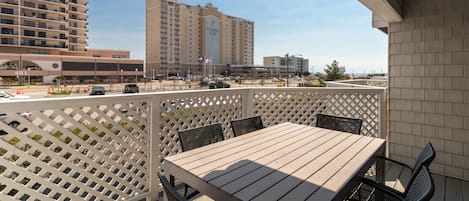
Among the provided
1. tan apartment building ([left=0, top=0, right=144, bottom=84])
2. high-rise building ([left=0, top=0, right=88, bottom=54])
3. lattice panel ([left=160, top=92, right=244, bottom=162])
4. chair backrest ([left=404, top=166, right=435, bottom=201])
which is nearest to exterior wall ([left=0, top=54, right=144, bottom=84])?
tan apartment building ([left=0, top=0, right=144, bottom=84])

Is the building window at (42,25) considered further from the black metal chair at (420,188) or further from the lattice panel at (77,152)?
the black metal chair at (420,188)

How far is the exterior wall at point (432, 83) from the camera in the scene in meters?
2.99

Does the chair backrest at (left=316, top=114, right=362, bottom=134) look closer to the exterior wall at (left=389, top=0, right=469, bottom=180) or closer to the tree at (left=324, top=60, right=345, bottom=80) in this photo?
the exterior wall at (left=389, top=0, right=469, bottom=180)

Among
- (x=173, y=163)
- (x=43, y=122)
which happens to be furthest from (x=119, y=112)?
(x=173, y=163)

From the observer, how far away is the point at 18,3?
36.8 m

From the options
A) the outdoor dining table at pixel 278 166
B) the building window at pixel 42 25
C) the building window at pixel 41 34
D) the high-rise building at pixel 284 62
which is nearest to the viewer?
the outdoor dining table at pixel 278 166

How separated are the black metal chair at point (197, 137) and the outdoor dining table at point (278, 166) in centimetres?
19

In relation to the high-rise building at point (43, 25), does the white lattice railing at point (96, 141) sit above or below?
below

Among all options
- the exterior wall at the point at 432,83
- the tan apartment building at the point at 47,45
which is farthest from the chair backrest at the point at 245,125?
the tan apartment building at the point at 47,45

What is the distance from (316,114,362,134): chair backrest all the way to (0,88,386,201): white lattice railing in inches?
47.4

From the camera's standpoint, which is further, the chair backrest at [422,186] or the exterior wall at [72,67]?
the exterior wall at [72,67]

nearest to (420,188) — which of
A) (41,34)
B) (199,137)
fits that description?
(199,137)

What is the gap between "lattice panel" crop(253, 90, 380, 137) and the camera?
362cm

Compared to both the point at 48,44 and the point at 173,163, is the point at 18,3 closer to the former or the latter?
the point at 48,44
